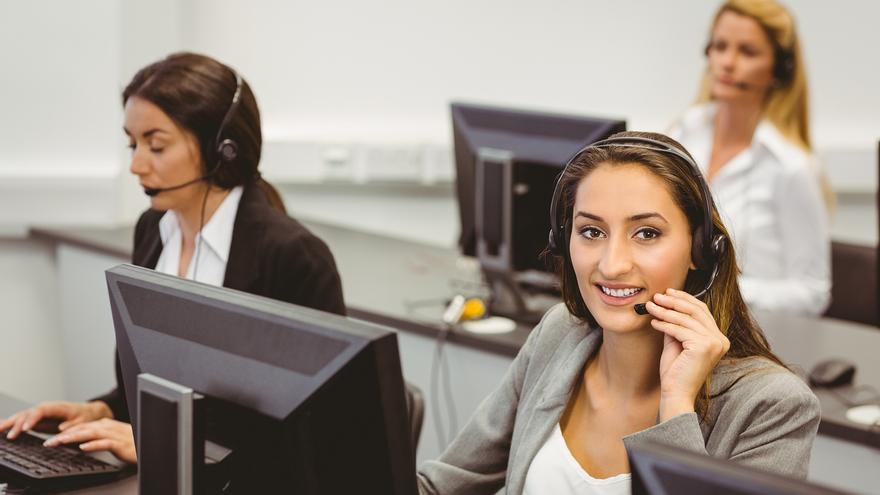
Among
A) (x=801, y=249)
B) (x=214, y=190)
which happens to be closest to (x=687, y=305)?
(x=214, y=190)

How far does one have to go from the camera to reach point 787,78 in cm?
311

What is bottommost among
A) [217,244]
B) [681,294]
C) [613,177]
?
[217,244]

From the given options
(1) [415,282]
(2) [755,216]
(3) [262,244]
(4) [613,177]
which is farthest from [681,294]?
(2) [755,216]

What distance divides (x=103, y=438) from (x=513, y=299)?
1242mm

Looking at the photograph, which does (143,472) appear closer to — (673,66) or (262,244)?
(262,244)

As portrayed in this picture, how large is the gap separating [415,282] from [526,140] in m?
0.59

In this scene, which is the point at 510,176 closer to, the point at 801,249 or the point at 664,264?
the point at 801,249

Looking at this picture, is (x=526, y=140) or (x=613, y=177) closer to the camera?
(x=613, y=177)

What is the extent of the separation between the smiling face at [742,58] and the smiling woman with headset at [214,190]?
151cm

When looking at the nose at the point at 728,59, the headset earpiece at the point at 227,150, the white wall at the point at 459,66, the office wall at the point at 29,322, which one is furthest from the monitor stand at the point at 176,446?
the white wall at the point at 459,66

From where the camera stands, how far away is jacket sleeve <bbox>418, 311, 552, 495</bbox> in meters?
1.60

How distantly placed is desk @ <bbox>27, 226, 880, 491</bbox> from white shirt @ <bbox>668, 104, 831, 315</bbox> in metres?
0.29

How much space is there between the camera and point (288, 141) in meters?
3.88

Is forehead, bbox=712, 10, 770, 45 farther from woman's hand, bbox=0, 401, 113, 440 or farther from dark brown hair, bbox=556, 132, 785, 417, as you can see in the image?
woman's hand, bbox=0, 401, 113, 440
